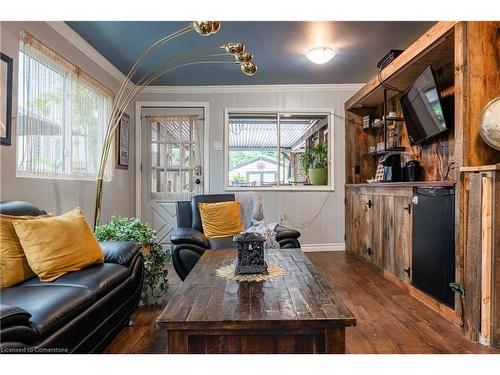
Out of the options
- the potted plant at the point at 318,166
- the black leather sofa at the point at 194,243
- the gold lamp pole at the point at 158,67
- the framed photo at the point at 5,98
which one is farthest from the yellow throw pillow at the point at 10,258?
the potted plant at the point at 318,166

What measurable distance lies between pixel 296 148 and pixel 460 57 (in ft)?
10.0

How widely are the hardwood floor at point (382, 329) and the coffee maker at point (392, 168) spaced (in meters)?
1.24

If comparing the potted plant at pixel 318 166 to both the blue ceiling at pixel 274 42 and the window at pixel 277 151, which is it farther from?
the blue ceiling at pixel 274 42

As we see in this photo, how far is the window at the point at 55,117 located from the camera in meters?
2.50

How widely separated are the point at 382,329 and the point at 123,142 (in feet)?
12.6

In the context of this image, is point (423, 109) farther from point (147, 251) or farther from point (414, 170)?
point (147, 251)

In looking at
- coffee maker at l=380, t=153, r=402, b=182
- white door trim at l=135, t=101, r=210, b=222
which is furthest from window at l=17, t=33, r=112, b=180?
coffee maker at l=380, t=153, r=402, b=182

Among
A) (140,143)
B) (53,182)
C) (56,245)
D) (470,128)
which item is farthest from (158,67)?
(470,128)

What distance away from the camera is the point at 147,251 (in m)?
2.66

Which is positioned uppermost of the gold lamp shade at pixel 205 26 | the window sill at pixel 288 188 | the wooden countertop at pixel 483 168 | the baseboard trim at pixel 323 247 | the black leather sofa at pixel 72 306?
the gold lamp shade at pixel 205 26

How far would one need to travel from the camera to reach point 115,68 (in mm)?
4109

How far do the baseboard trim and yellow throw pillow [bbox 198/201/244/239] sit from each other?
168 centimetres
